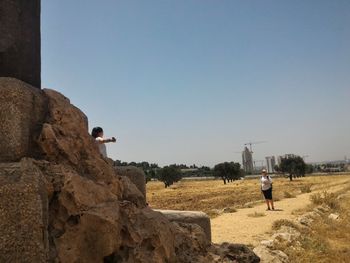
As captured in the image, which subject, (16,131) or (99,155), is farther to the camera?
(99,155)

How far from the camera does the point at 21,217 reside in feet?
10.5

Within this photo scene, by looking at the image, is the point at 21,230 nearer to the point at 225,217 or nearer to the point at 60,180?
the point at 60,180

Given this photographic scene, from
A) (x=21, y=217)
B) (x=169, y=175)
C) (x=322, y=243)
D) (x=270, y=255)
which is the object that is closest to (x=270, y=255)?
(x=270, y=255)

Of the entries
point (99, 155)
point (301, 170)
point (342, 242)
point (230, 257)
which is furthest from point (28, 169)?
point (301, 170)

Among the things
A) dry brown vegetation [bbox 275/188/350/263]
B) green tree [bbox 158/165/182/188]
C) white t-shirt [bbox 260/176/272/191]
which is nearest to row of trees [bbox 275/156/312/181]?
green tree [bbox 158/165/182/188]

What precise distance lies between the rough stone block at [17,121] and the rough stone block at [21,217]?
58cm

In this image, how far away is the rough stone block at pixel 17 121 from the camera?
395 centimetres

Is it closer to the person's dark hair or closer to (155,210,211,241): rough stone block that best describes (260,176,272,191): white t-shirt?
(155,210,211,241): rough stone block

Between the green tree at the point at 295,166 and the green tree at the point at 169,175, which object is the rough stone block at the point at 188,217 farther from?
the green tree at the point at 295,166

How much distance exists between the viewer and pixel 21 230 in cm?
319

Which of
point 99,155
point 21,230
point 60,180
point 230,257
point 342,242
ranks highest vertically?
point 99,155

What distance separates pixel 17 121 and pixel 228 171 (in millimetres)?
87540

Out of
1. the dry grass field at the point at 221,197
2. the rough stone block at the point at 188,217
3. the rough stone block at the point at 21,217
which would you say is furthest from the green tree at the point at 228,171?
the rough stone block at the point at 21,217

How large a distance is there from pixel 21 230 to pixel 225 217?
15.5 meters
